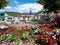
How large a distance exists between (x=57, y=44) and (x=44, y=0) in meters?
35.4

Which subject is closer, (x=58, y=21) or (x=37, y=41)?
(x=37, y=41)

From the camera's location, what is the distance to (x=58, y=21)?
15672mm

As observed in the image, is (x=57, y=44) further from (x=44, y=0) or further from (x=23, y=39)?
(x=44, y=0)

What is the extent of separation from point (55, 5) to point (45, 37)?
110 ft

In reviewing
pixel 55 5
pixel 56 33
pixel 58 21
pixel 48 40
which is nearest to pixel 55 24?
pixel 58 21

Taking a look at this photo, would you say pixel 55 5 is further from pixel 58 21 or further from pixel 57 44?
pixel 57 44

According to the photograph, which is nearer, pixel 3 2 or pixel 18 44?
pixel 18 44

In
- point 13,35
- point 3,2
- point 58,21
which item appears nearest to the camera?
point 13,35

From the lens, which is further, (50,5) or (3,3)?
(50,5)

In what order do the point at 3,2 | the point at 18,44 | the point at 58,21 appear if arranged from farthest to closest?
the point at 3,2 < the point at 58,21 < the point at 18,44

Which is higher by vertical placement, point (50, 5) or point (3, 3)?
point (3, 3)

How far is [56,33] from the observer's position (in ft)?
40.4

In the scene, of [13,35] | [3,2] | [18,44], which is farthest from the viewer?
[3,2]

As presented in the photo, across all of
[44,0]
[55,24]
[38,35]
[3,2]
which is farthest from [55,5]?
[38,35]
